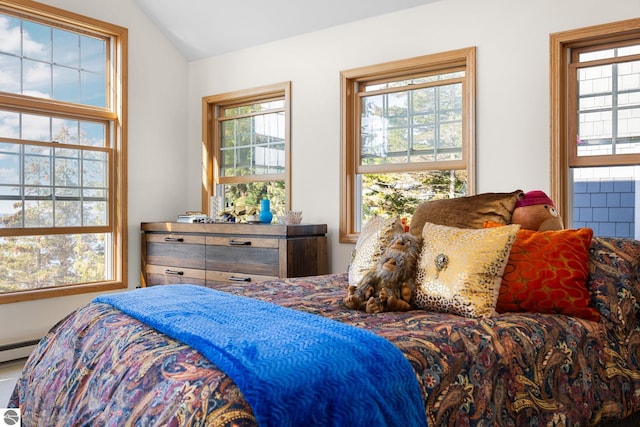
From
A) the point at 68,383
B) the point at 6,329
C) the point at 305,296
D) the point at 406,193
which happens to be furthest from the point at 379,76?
the point at 6,329

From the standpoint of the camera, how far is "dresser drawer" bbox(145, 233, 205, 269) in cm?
427

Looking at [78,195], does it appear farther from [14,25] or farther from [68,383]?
[68,383]

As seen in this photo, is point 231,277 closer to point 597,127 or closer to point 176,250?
point 176,250

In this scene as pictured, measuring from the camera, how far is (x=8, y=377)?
345cm

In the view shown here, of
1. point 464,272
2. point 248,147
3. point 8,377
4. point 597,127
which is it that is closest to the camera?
point 464,272

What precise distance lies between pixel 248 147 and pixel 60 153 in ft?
5.03

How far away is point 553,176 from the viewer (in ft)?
10.3

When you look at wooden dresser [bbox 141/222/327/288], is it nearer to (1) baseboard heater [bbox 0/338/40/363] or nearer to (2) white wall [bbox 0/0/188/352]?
(2) white wall [bbox 0/0/188/352]

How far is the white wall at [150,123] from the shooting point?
4555 millimetres

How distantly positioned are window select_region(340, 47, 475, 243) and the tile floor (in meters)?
2.36

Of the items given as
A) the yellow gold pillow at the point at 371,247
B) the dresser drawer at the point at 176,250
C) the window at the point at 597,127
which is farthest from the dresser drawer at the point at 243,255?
the window at the point at 597,127

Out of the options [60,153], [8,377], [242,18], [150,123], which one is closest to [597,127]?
[242,18]

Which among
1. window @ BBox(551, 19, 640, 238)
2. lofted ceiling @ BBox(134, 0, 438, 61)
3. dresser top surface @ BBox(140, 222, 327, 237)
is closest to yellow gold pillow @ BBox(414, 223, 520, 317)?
window @ BBox(551, 19, 640, 238)

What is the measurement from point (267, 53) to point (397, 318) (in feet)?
10.7
